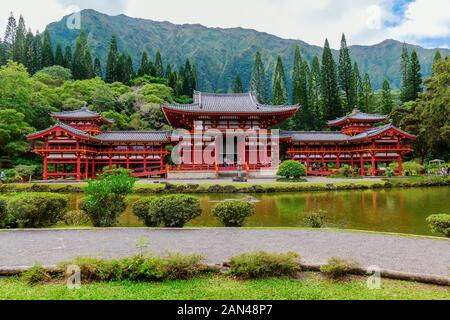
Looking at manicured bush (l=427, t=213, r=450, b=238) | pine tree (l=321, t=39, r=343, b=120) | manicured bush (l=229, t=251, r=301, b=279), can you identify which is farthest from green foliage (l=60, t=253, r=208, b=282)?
pine tree (l=321, t=39, r=343, b=120)

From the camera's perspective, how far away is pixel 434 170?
30.8 meters

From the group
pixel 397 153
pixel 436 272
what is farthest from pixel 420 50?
pixel 436 272

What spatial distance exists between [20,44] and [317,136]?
58632 mm

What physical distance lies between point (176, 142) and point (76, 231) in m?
23.6

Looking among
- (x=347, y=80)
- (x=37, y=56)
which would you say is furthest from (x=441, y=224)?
(x=37, y=56)

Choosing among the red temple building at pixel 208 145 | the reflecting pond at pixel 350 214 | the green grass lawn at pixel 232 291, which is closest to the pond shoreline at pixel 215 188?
the reflecting pond at pixel 350 214

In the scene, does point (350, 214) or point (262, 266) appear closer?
point (262, 266)

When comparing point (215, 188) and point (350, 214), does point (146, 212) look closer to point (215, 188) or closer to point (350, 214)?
point (350, 214)

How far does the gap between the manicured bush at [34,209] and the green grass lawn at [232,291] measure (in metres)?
5.01

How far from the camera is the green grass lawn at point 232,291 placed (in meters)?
4.22

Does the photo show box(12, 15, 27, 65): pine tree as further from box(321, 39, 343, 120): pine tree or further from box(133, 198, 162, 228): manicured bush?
box(133, 198, 162, 228): manicured bush

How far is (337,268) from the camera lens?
192 inches

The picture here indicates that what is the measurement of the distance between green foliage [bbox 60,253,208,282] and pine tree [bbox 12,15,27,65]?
63093 mm
